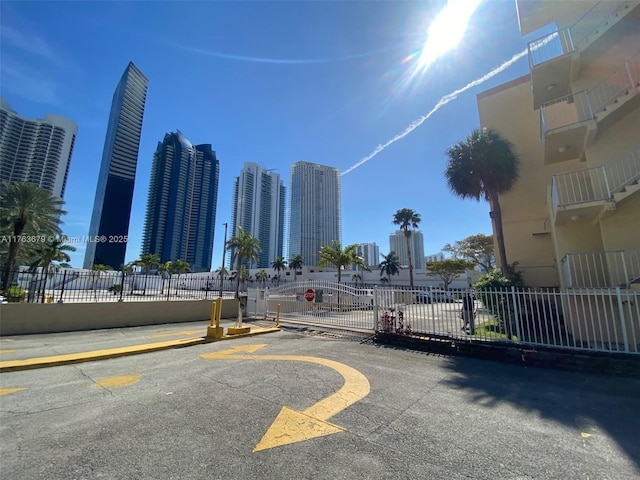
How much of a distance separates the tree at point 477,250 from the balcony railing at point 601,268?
3648 centimetres

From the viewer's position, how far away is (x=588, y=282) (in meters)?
8.76

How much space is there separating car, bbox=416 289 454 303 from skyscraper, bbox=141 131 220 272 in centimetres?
9296

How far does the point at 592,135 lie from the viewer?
8852 mm

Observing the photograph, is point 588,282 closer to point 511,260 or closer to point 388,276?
point 511,260

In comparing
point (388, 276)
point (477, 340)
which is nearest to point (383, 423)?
point (477, 340)

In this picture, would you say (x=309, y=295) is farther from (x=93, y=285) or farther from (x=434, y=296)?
(x=93, y=285)

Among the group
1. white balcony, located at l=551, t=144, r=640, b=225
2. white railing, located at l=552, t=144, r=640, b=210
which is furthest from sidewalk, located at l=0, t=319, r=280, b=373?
white railing, located at l=552, t=144, r=640, b=210

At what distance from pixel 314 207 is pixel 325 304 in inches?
2832

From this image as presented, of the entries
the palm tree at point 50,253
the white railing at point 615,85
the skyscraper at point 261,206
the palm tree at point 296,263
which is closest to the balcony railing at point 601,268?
the white railing at point 615,85

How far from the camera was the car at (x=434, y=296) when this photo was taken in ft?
26.9

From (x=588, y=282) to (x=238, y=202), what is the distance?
259ft

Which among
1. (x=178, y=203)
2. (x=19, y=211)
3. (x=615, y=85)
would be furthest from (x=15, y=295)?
(x=178, y=203)

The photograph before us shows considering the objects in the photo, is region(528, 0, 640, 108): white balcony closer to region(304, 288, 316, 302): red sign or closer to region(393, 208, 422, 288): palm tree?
region(304, 288, 316, 302): red sign

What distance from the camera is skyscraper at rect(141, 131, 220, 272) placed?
86938 mm
